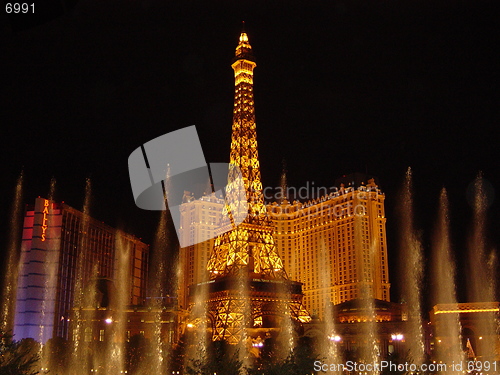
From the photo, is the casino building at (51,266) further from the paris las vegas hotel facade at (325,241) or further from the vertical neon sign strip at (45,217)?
the paris las vegas hotel facade at (325,241)

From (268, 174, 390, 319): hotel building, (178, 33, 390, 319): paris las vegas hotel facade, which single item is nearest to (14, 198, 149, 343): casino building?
(178, 33, 390, 319): paris las vegas hotel facade

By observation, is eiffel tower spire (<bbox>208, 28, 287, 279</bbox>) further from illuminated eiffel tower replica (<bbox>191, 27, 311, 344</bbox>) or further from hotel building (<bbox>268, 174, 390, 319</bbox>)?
hotel building (<bbox>268, 174, 390, 319</bbox>)

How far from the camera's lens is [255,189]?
70312 millimetres

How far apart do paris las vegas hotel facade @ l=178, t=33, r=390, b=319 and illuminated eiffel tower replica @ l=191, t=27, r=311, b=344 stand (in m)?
26.3

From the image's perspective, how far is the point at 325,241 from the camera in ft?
317

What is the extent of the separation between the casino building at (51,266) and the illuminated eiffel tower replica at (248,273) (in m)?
19.6

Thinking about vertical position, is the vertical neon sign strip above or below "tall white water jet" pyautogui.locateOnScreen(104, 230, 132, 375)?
above

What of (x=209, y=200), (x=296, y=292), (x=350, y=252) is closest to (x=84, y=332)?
(x=296, y=292)

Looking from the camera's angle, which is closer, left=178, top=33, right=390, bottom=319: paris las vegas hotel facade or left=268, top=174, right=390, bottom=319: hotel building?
left=268, top=174, right=390, bottom=319: hotel building

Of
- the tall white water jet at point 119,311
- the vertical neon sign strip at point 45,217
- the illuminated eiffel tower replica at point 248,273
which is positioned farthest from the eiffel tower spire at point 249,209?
the vertical neon sign strip at point 45,217

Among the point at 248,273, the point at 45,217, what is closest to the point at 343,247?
the point at 248,273

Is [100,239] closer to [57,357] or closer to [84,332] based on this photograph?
[84,332]

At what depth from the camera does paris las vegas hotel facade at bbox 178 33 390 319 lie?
92500 mm

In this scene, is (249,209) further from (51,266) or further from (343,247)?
(343,247)
